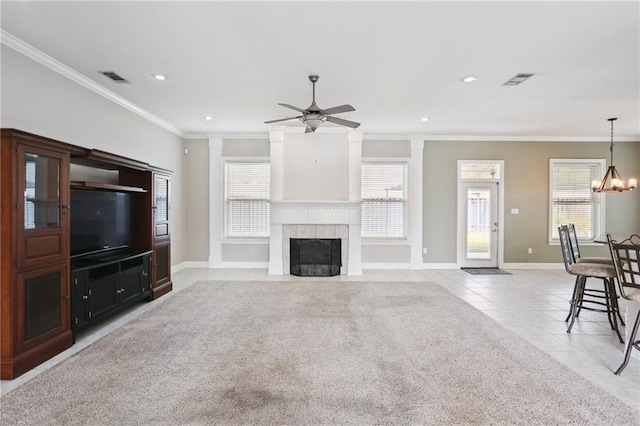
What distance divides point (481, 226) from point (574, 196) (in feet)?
7.02

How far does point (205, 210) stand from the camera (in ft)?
22.1

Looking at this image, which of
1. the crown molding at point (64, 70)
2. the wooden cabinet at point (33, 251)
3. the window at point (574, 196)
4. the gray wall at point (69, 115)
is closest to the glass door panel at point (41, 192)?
the wooden cabinet at point (33, 251)

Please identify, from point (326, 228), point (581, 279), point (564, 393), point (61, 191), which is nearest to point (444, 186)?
point (326, 228)

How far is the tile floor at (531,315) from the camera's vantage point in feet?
8.33

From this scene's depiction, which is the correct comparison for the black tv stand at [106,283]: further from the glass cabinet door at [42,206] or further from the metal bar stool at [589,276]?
the metal bar stool at [589,276]

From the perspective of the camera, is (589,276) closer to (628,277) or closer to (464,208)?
(628,277)

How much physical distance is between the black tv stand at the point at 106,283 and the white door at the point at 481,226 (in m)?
6.07

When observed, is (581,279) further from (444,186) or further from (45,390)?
(45,390)

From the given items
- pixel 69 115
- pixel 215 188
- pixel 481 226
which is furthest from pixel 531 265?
pixel 69 115

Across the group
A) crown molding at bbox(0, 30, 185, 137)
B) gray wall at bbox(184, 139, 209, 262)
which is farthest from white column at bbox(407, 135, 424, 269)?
crown molding at bbox(0, 30, 185, 137)

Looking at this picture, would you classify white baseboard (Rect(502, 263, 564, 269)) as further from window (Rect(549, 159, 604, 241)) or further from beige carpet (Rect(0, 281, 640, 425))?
beige carpet (Rect(0, 281, 640, 425))

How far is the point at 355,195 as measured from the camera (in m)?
6.27

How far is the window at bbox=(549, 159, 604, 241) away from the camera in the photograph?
6.83 meters

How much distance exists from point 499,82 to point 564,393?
334cm
